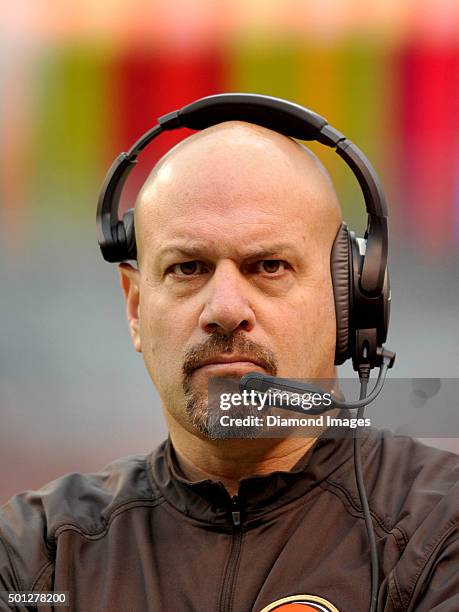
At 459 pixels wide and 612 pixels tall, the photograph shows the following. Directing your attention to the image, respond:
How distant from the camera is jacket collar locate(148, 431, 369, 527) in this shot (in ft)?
4.66

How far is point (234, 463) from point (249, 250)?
0.32m

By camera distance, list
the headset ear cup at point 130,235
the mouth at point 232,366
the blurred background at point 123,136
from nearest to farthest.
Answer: the mouth at point 232,366
the headset ear cup at point 130,235
the blurred background at point 123,136

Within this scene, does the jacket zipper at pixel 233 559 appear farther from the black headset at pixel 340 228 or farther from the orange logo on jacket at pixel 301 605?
the black headset at pixel 340 228

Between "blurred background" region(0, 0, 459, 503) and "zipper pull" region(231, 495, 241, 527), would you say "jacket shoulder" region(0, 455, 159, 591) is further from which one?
"blurred background" region(0, 0, 459, 503)

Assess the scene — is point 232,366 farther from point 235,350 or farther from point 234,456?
point 234,456

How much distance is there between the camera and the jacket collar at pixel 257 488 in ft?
4.66

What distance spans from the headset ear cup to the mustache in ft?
0.79

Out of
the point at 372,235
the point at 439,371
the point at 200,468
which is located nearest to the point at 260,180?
the point at 372,235

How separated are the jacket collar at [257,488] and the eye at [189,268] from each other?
0.30 meters

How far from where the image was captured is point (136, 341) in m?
1.60

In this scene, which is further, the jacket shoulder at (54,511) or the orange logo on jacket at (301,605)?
the jacket shoulder at (54,511)

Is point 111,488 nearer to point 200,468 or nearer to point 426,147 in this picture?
point 200,468

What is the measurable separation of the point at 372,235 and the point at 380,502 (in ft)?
1.24

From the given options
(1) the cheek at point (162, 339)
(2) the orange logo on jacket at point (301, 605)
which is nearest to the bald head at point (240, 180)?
(1) the cheek at point (162, 339)
